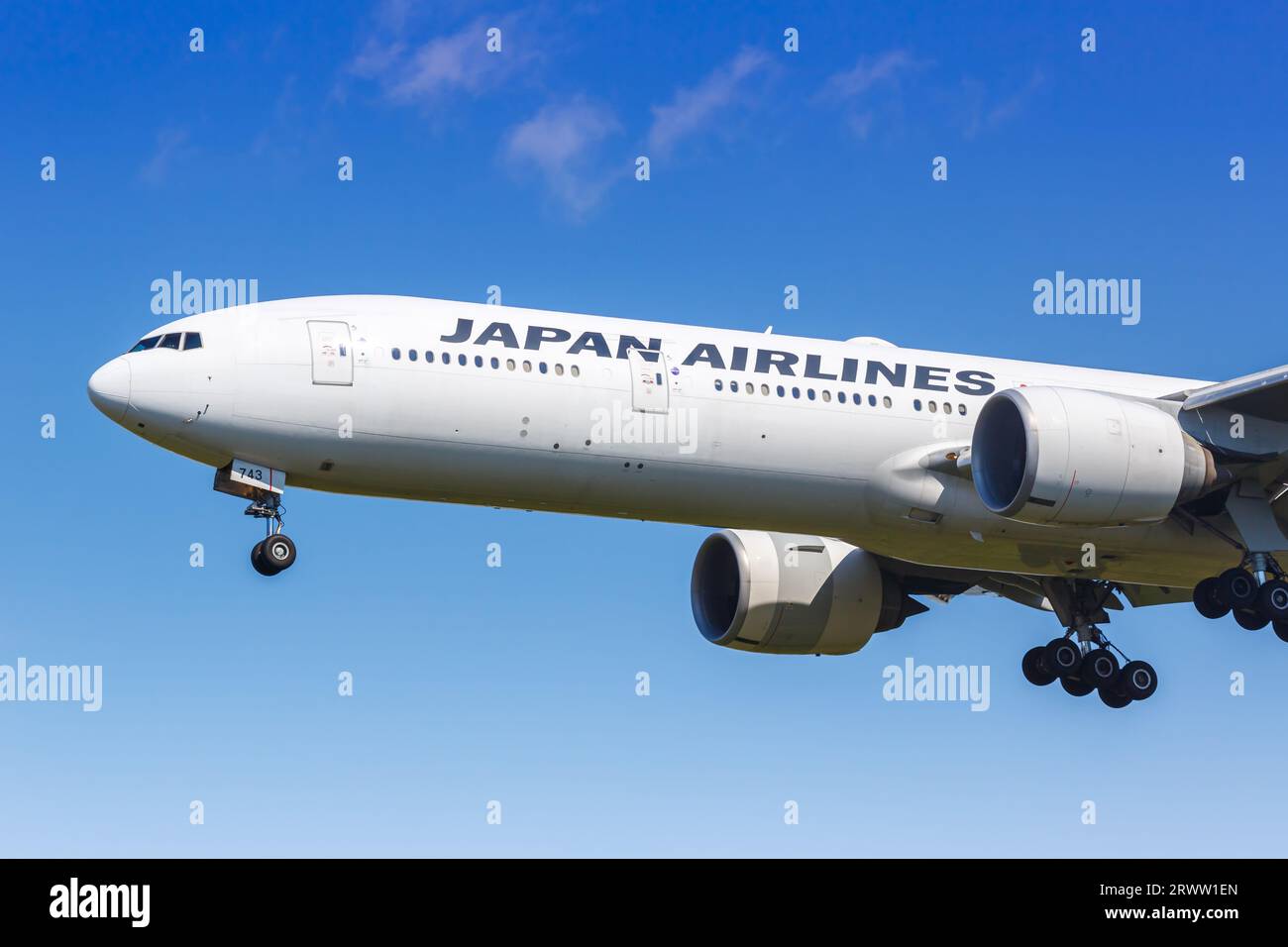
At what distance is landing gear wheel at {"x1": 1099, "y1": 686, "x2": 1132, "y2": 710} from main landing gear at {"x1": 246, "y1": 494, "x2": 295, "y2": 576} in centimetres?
1561

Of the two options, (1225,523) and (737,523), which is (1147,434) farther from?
(737,523)

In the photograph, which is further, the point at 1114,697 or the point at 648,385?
the point at 1114,697

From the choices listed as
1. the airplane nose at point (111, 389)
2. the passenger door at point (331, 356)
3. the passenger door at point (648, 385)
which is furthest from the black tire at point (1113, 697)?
the airplane nose at point (111, 389)

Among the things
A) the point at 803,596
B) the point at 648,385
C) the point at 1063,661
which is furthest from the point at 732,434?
the point at 1063,661

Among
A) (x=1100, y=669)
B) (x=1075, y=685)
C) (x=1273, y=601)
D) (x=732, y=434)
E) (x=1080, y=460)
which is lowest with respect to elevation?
(x=1075, y=685)

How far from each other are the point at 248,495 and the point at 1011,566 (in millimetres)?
12885

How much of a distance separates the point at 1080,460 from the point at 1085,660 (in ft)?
24.5

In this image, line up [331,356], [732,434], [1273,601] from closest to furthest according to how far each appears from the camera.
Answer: [331,356] → [732,434] → [1273,601]

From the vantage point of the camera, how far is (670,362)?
1079 inches

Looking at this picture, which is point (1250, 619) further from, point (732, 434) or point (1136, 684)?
point (732, 434)

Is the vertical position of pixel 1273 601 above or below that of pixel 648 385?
below

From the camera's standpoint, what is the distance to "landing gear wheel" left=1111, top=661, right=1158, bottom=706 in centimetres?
3272

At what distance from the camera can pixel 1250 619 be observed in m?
28.4

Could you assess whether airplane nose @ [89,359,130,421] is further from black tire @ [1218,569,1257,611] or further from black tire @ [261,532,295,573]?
black tire @ [1218,569,1257,611]
